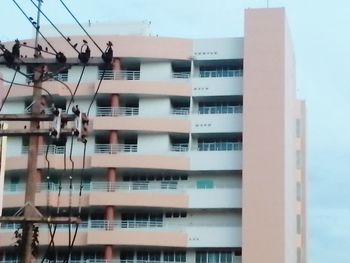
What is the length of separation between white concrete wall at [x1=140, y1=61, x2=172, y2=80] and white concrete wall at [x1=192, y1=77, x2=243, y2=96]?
1.86 meters

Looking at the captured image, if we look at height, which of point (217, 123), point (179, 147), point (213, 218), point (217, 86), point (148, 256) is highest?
point (217, 86)

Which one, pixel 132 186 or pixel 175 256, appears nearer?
pixel 175 256

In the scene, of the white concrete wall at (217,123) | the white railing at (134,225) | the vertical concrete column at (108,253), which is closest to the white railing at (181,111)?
the white concrete wall at (217,123)

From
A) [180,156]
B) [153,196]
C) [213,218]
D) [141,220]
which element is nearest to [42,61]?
[153,196]

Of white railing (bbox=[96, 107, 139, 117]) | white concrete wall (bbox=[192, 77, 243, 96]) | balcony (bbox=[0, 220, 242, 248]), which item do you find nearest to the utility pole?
balcony (bbox=[0, 220, 242, 248])

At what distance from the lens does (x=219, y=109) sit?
50.3m

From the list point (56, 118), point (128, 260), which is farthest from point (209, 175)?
point (56, 118)

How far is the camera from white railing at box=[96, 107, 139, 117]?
1961 inches

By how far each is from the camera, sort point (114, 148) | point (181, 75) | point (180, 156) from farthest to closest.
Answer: point (181, 75)
point (114, 148)
point (180, 156)

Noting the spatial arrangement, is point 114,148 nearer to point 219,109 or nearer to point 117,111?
point 117,111

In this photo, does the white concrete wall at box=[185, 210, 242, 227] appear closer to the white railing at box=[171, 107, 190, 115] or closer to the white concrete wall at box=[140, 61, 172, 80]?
the white railing at box=[171, 107, 190, 115]

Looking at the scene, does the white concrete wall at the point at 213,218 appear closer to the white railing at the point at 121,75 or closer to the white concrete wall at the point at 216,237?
the white concrete wall at the point at 216,237

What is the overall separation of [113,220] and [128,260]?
250cm

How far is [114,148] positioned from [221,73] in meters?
7.96
